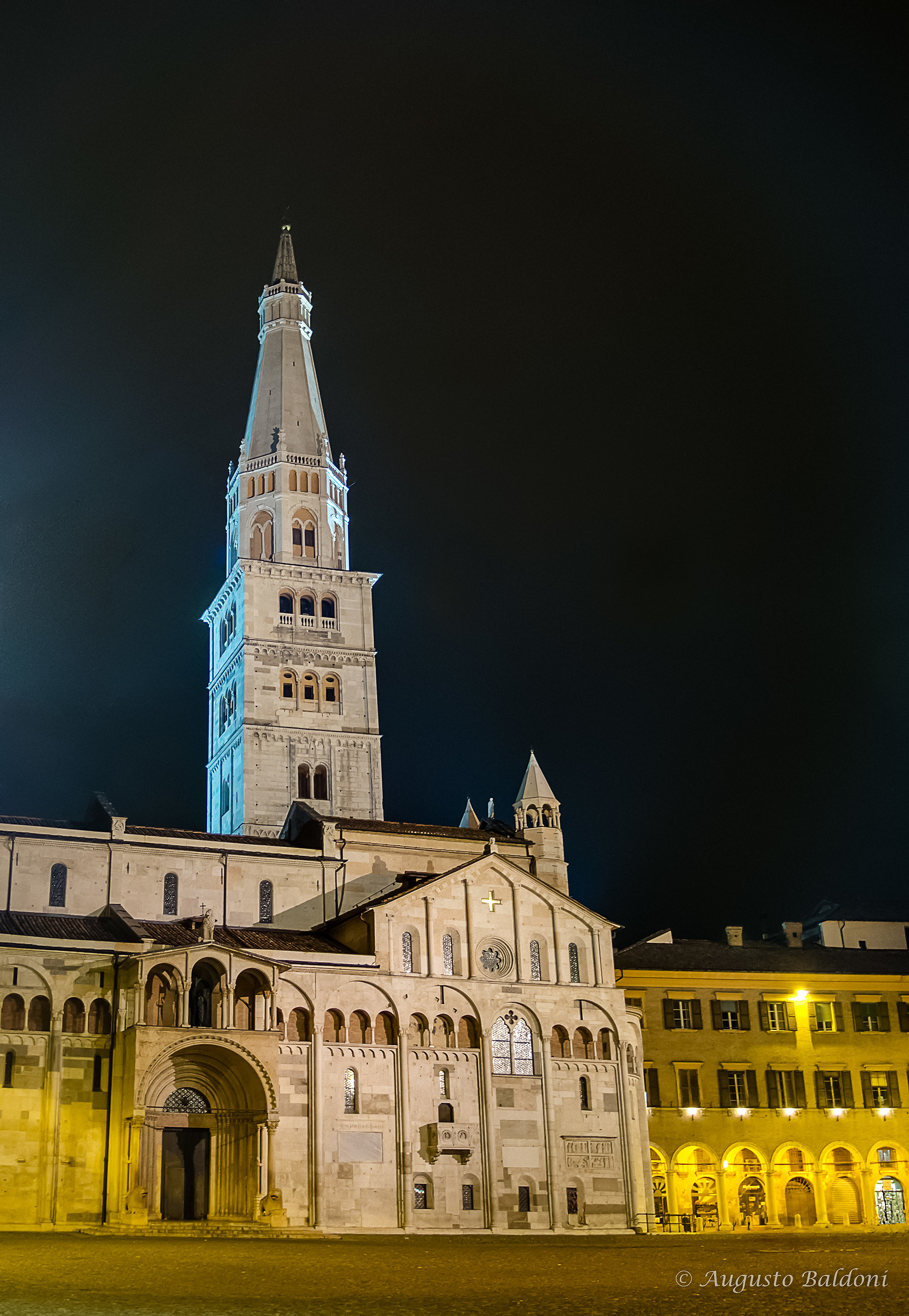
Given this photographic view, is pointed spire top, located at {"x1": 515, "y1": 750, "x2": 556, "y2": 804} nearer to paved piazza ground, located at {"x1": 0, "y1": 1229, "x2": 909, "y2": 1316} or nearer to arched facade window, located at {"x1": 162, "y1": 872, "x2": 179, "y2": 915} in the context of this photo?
arched facade window, located at {"x1": 162, "y1": 872, "x2": 179, "y2": 915}

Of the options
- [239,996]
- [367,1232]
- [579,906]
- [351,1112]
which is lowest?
[367,1232]

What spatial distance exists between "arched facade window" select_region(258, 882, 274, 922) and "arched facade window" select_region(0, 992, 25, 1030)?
16918 millimetres

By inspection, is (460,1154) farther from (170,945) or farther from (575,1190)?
(170,945)

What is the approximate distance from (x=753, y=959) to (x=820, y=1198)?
11.5 meters

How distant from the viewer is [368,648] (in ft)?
283

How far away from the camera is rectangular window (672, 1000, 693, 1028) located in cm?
6619

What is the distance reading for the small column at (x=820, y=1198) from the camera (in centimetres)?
6384

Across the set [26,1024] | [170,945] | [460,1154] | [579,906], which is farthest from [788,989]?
[26,1024]

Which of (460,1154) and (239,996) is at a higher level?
(239,996)

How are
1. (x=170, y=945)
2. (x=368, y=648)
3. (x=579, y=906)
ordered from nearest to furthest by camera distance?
(x=170, y=945), (x=579, y=906), (x=368, y=648)

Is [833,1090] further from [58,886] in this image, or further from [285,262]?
[285,262]

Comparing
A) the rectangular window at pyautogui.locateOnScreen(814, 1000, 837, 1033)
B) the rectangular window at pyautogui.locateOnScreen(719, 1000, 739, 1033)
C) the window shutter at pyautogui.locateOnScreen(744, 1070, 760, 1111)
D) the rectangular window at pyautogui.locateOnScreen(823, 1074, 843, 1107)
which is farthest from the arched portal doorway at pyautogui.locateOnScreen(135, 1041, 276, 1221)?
the rectangular window at pyautogui.locateOnScreen(814, 1000, 837, 1033)

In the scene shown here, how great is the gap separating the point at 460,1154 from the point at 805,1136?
18.8 metres

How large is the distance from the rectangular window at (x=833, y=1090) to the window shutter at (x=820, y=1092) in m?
0.08
